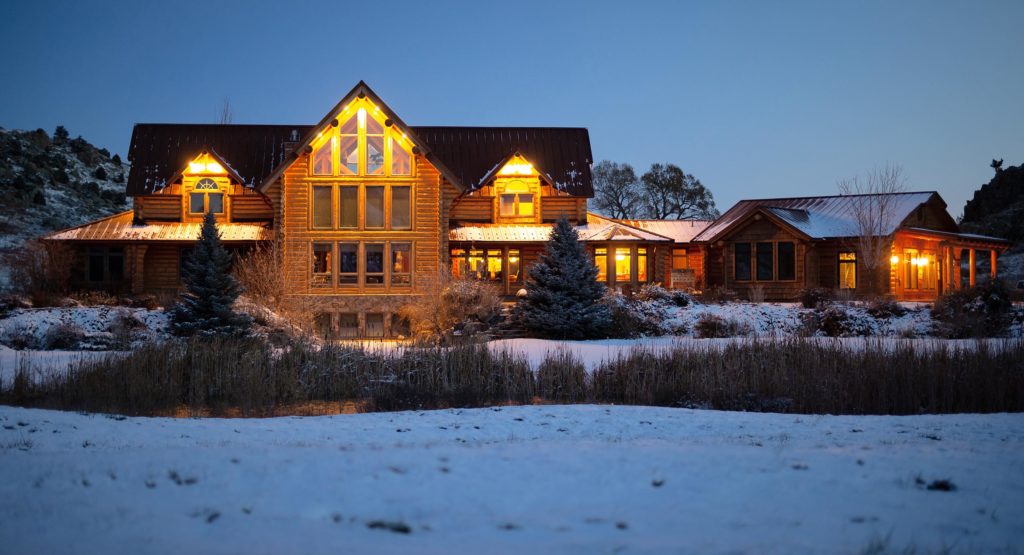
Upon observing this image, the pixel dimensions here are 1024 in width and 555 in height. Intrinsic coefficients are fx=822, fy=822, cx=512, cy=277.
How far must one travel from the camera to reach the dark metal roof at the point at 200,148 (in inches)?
1458

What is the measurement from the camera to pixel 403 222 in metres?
31.7

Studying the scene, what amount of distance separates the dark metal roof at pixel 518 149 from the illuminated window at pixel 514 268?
3.49 meters

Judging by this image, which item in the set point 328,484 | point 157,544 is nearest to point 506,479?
point 328,484

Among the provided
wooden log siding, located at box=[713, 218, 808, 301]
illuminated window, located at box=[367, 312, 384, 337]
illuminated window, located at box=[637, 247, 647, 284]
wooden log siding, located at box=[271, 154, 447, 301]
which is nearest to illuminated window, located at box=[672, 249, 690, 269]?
wooden log siding, located at box=[713, 218, 808, 301]

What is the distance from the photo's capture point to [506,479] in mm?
6926

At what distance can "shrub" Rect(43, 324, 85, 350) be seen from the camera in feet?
71.8

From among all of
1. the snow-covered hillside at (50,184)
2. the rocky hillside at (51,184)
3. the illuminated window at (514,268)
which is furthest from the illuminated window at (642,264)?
the rocky hillside at (51,184)

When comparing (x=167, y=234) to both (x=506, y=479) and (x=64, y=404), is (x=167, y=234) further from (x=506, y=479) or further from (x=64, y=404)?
(x=506, y=479)

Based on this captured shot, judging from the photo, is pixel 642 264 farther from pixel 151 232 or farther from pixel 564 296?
pixel 151 232

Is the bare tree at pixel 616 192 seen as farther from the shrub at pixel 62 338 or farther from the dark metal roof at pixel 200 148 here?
the shrub at pixel 62 338

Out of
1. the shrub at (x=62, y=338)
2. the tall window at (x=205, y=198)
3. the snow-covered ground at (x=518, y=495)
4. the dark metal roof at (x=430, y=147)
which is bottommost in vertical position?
the snow-covered ground at (x=518, y=495)

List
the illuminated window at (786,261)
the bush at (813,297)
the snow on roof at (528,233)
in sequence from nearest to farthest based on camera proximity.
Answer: the bush at (813,297) < the snow on roof at (528,233) < the illuminated window at (786,261)

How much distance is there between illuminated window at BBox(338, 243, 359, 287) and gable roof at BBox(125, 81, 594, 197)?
7.32 meters

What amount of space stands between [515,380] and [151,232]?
83.1 feet
